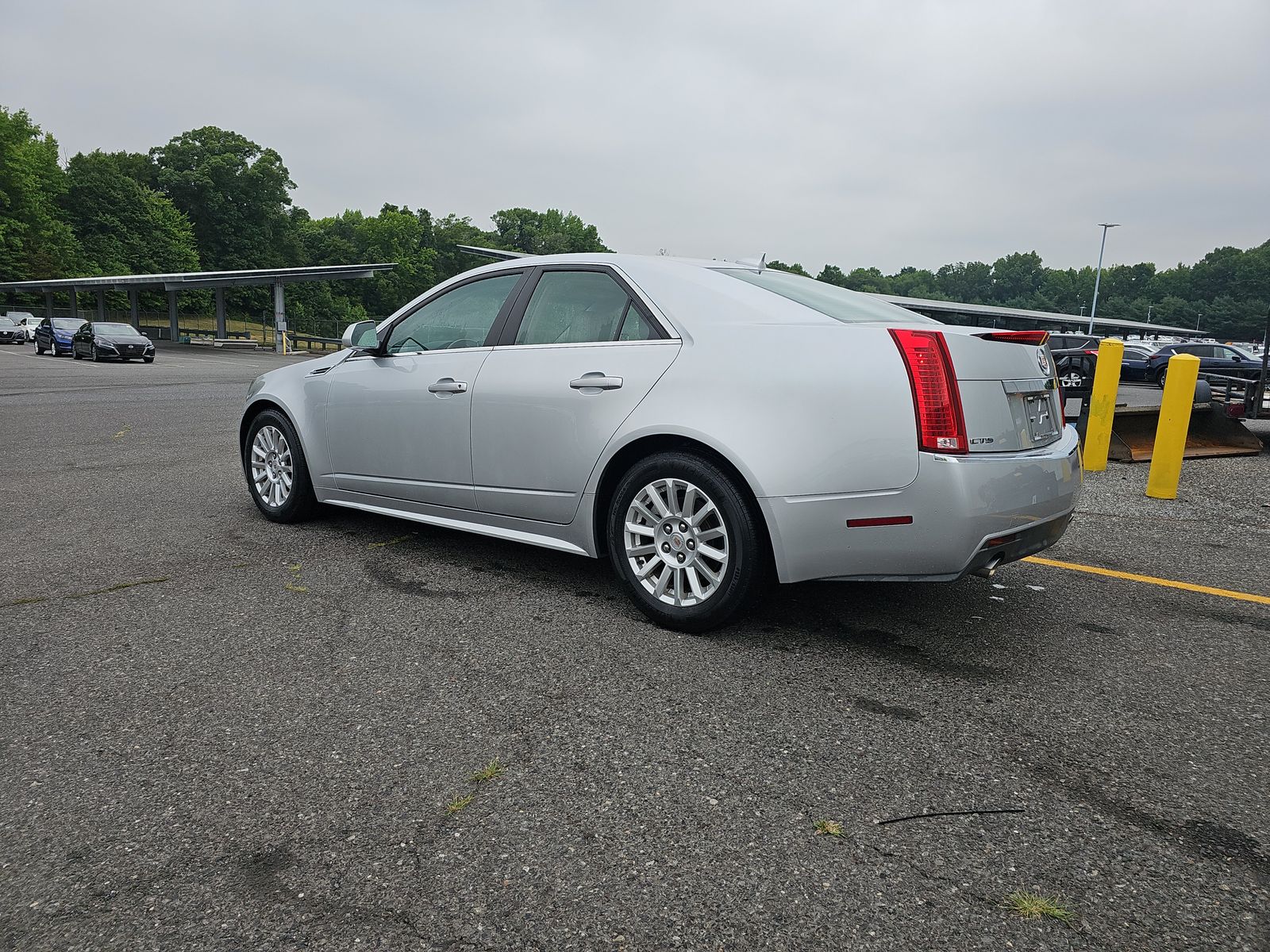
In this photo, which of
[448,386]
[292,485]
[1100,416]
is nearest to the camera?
[448,386]

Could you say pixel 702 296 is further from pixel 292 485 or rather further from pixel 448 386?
pixel 292 485

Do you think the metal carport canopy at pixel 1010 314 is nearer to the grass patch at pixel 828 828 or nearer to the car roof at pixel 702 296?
the car roof at pixel 702 296

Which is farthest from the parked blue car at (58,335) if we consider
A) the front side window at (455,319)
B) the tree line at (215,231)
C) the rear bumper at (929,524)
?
the rear bumper at (929,524)

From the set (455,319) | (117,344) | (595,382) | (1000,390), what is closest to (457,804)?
(595,382)

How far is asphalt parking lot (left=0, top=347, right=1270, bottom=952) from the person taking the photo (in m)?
2.04

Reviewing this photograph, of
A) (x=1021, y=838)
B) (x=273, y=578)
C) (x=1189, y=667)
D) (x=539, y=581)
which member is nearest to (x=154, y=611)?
(x=273, y=578)

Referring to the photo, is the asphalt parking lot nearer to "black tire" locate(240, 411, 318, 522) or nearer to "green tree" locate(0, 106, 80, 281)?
"black tire" locate(240, 411, 318, 522)

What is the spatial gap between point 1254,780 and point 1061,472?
1420 mm

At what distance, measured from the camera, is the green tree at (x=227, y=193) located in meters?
81.6

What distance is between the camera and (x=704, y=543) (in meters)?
3.77

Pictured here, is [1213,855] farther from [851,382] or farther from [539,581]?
[539,581]

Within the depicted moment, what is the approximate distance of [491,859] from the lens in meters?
2.23

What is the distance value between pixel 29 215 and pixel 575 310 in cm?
7852

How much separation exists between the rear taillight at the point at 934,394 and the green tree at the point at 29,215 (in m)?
75.4
